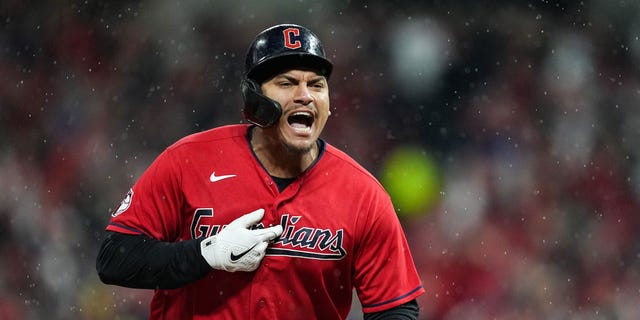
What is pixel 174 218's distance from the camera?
2488mm

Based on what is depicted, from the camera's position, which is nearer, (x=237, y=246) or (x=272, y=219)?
(x=237, y=246)

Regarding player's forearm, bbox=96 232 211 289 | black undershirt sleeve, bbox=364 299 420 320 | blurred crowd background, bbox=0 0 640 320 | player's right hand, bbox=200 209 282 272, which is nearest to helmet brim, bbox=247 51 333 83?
player's right hand, bbox=200 209 282 272

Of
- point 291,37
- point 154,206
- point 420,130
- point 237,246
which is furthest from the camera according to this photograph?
point 420,130

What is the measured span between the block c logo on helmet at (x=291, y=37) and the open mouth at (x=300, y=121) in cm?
22

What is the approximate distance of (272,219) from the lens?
2.52 meters

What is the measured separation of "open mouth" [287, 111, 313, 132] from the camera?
2508 mm

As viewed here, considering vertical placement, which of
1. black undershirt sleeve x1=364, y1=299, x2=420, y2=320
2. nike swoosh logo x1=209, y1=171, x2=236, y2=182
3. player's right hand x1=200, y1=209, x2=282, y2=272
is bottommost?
black undershirt sleeve x1=364, y1=299, x2=420, y2=320

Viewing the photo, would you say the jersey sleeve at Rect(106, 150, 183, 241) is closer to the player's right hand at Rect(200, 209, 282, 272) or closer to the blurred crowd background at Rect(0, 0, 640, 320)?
the player's right hand at Rect(200, 209, 282, 272)

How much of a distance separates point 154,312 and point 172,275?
30cm

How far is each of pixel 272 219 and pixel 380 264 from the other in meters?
0.38

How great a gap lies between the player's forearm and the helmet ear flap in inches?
16.8

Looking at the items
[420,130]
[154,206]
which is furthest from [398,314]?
[420,130]

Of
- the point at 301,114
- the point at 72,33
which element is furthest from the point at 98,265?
the point at 72,33

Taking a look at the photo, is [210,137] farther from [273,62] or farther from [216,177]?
[273,62]
